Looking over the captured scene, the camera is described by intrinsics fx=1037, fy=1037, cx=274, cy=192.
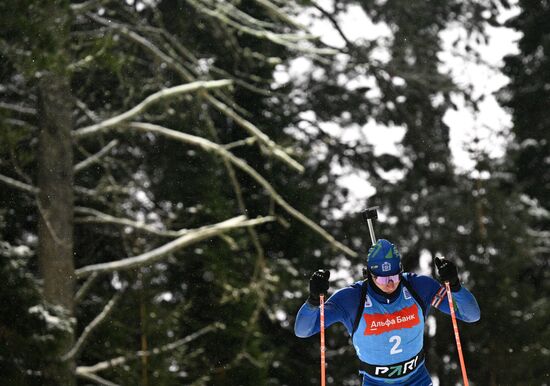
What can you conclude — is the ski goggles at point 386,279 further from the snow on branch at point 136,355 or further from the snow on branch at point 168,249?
the snow on branch at point 136,355

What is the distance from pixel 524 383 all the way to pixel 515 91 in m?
8.47

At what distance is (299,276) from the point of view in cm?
2139

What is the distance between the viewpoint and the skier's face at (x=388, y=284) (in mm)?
6419

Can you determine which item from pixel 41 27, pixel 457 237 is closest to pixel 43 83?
pixel 41 27

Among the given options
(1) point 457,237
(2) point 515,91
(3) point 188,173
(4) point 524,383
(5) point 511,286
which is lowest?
(4) point 524,383

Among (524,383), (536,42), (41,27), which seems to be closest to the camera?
(41,27)

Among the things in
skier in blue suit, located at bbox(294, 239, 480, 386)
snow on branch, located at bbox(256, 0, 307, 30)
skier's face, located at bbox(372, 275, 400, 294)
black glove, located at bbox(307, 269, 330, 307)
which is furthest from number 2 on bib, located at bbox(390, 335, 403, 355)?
snow on branch, located at bbox(256, 0, 307, 30)

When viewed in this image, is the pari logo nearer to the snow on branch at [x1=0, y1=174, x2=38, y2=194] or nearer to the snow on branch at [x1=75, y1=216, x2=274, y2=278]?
the snow on branch at [x1=75, y1=216, x2=274, y2=278]

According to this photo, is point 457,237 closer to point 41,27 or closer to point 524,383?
point 524,383

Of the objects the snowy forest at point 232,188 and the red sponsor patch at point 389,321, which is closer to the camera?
the red sponsor patch at point 389,321

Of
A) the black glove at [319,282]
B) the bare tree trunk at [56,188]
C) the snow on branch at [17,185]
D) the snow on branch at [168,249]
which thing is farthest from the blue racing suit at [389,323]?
the snow on branch at [17,185]

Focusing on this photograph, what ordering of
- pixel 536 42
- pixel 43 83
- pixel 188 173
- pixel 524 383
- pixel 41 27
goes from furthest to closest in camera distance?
pixel 536 42 < pixel 188 173 < pixel 524 383 < pixel 43 83 < pixel 41 27

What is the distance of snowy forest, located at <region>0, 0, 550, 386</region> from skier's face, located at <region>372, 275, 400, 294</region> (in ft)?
12.5

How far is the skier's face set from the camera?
642 centimetres
